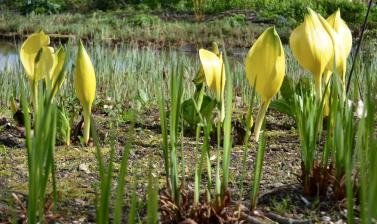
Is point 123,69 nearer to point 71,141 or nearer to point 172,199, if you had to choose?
point 71,141

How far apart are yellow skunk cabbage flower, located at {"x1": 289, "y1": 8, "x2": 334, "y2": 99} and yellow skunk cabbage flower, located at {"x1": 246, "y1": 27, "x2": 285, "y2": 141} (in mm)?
46

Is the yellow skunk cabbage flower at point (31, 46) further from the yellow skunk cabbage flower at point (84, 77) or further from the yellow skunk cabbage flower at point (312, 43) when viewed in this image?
the yellow skunk cabbage flower at point (312, 43)

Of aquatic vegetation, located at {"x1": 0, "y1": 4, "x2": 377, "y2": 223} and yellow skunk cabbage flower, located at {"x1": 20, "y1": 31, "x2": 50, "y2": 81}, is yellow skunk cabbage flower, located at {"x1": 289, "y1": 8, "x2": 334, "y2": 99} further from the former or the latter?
yellow skunk cabbage flower, located at {"x1": 20, "y1": 31, "x2": 50, "y2": 81}

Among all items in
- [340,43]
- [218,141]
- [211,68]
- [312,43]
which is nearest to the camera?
[218,141]

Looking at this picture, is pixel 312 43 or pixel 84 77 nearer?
pixel 312 43

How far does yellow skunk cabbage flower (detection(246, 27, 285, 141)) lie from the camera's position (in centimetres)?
131

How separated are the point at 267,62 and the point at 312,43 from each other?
104 mm

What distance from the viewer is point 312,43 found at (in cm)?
134

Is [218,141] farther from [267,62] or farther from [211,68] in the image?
[211,68]

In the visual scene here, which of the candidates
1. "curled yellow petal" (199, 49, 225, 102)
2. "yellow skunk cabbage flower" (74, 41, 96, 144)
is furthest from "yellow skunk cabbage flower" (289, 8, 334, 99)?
"yellow skunk cabbage flower" (74, 41, 96, 144)

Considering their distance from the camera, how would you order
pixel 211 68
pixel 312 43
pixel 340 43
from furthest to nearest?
pixel 211 68 < pixel 340 43 < pixel 312 43

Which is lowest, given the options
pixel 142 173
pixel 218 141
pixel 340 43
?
pixel 142 173

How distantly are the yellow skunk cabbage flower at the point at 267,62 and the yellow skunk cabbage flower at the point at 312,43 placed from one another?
1.8 inches

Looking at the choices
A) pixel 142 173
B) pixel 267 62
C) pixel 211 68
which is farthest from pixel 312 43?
pixel 142 173
